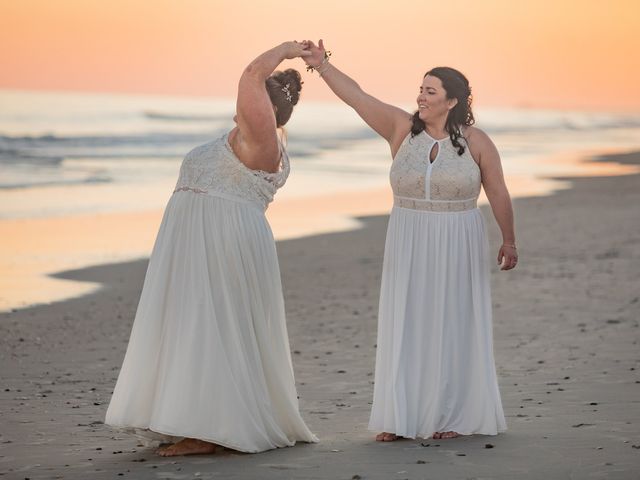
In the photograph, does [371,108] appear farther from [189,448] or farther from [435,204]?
[189,448]

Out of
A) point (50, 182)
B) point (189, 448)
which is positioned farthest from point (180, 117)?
point (189, 448)

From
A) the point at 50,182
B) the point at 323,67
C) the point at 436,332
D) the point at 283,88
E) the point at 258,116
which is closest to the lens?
the point at 258,116

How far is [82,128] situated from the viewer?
52.0 m

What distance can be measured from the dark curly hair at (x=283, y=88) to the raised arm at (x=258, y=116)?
0.11m

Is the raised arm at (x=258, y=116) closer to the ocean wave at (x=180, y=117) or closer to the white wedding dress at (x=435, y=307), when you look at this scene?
the white wedding dress at (x=435, y=307)

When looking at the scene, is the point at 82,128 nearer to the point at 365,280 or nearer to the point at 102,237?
the point at 102,237

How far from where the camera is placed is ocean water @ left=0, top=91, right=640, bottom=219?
24.2 meters

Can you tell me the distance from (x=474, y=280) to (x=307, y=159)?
32400mm

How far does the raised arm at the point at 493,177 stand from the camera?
686 cm

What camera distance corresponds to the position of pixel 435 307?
6.86 metres

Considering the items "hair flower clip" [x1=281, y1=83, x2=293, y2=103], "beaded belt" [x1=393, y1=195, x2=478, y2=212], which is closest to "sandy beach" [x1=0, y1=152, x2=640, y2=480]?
"beaded belt" [x1=393, y1=195, x2=478, y2=212]

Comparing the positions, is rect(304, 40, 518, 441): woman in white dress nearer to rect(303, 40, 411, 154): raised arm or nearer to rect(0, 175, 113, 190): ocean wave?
rect(303, 40, 411, 154): raised arm

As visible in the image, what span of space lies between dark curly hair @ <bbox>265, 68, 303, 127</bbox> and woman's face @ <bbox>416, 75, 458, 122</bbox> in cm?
69

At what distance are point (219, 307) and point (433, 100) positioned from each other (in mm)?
1612
